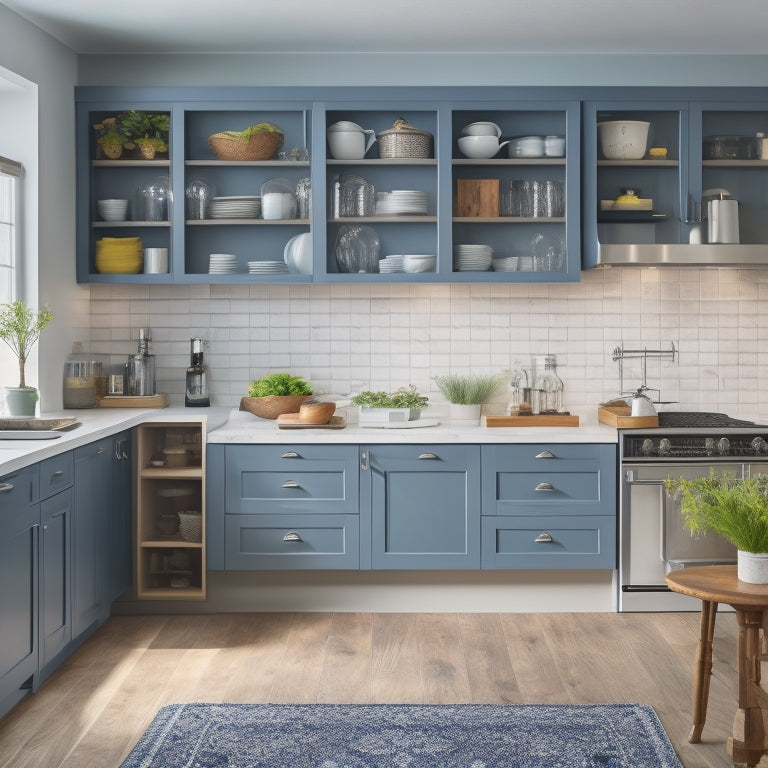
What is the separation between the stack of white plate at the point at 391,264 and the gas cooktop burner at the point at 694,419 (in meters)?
1.51

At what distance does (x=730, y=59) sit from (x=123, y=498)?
3.78m

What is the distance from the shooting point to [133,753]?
9.27 feet

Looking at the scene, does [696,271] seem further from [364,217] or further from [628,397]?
[364,217]

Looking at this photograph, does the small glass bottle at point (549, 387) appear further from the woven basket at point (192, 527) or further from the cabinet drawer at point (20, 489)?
the cabinet drawer at point (20, 489)

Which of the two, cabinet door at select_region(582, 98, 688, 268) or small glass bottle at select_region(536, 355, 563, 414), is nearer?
cabinet door at select_region(582, 98, 688, 268)

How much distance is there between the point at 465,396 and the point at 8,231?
2.36 meters

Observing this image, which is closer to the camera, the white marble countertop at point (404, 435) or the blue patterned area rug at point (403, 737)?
the blue patterned area rug at point (403, 737)

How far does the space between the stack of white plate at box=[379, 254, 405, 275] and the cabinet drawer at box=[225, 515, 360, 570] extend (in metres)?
1.26

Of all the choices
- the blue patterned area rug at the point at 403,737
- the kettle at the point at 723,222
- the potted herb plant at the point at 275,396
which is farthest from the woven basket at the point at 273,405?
the kettle at the point at 723,222

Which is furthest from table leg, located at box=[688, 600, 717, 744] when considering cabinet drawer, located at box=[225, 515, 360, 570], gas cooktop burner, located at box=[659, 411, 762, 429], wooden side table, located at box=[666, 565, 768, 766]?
cabinet drawer, located at box=[225, 515, 360, 570]

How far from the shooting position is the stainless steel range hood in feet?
14.8

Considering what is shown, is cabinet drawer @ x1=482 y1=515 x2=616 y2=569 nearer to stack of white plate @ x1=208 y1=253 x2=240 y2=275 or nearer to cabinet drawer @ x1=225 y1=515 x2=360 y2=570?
cabinet drawer @ x1=225 y1=515 x2=360 y2=570

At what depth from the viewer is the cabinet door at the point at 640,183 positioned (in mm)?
4586

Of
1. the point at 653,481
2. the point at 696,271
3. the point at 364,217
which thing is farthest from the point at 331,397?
the point at 696,271
